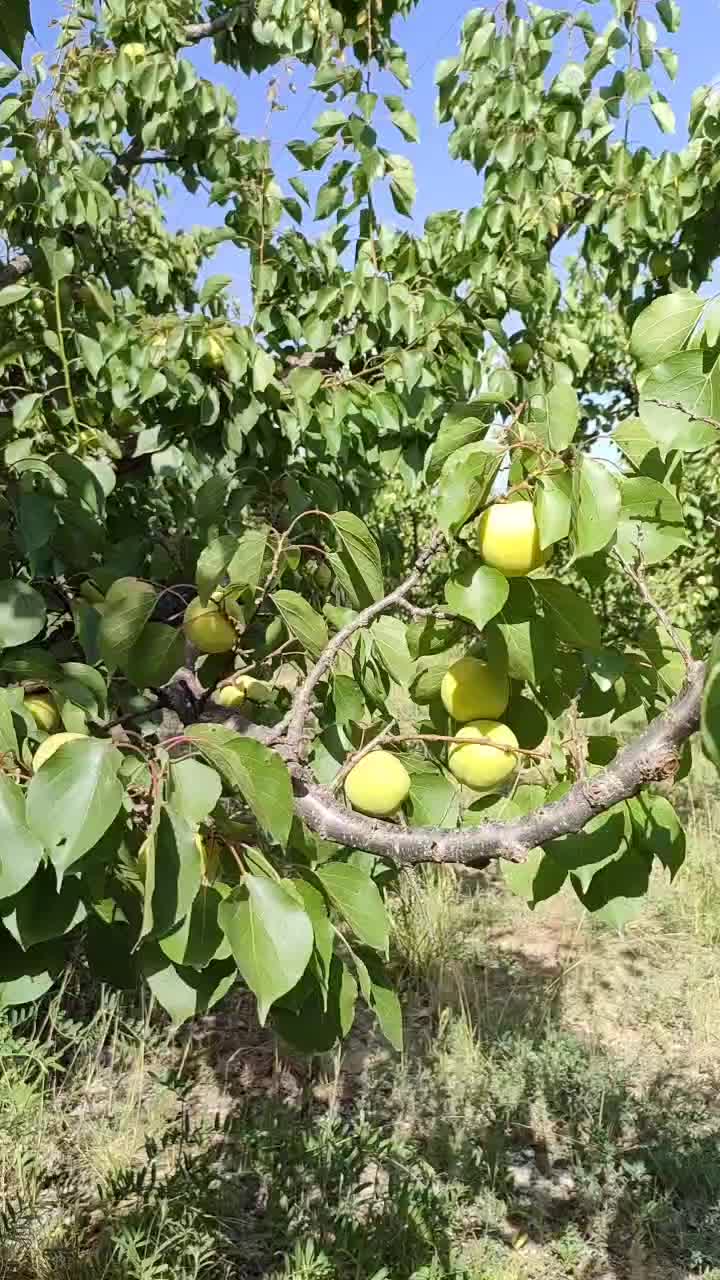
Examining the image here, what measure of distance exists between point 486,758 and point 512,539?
0.68 ft

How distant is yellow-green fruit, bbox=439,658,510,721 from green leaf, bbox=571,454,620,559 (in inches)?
8.1

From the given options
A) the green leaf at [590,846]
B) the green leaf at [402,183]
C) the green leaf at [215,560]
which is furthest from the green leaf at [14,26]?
the green leaf at [402,183]

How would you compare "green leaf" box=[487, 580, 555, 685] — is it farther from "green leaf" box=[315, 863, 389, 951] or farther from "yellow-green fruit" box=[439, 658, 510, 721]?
"green leaf" box=[315, 863, 389, 951]

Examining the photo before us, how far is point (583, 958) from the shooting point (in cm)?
290

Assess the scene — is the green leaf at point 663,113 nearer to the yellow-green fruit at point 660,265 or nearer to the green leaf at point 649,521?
the yellow-green fruit at point 660,265

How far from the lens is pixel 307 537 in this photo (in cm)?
175

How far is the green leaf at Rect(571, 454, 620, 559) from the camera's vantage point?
2.06ft

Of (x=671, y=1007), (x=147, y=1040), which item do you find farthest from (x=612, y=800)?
(x=671, y=1007)

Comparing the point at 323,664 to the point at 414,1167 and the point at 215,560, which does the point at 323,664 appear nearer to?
the point at 215,560

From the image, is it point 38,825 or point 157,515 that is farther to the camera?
point 157,515

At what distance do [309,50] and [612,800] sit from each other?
195cm

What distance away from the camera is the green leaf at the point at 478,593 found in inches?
27.4

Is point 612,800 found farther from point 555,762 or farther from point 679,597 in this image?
point 679,597

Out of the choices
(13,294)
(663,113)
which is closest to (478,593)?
(13,294)
